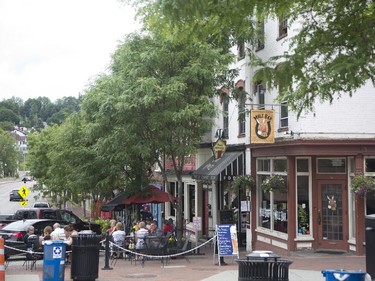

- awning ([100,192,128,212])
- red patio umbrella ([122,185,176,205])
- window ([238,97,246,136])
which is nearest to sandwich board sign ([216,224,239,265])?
window ([238,97,246,136])

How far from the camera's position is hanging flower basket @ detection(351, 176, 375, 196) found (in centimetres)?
1779

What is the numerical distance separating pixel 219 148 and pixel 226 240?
653 centimetres

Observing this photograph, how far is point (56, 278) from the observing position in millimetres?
13672

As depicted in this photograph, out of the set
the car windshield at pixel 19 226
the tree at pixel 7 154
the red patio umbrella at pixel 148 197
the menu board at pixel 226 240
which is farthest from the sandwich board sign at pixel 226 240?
the tree at pixel 7 154

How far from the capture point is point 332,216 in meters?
19.5

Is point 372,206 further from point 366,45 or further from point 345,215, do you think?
point 366,45

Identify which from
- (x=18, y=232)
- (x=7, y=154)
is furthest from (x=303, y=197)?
(x=7, y=154)

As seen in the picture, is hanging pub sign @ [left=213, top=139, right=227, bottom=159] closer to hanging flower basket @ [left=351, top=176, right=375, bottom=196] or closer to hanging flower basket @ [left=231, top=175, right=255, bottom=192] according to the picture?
hanging flower basket @ [left=231, top=175, right=255, bottom=192]

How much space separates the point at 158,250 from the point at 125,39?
24.9 feet

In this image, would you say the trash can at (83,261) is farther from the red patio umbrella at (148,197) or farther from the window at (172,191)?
the window at (172,191)

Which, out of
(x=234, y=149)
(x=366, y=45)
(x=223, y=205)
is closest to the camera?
(x=366, y=45)

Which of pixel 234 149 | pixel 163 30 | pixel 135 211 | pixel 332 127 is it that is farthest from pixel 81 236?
pixel 135 211

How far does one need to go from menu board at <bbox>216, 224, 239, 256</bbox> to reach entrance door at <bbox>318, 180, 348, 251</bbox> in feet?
11.7

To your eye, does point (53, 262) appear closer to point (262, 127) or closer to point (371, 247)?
point (371, 247)
